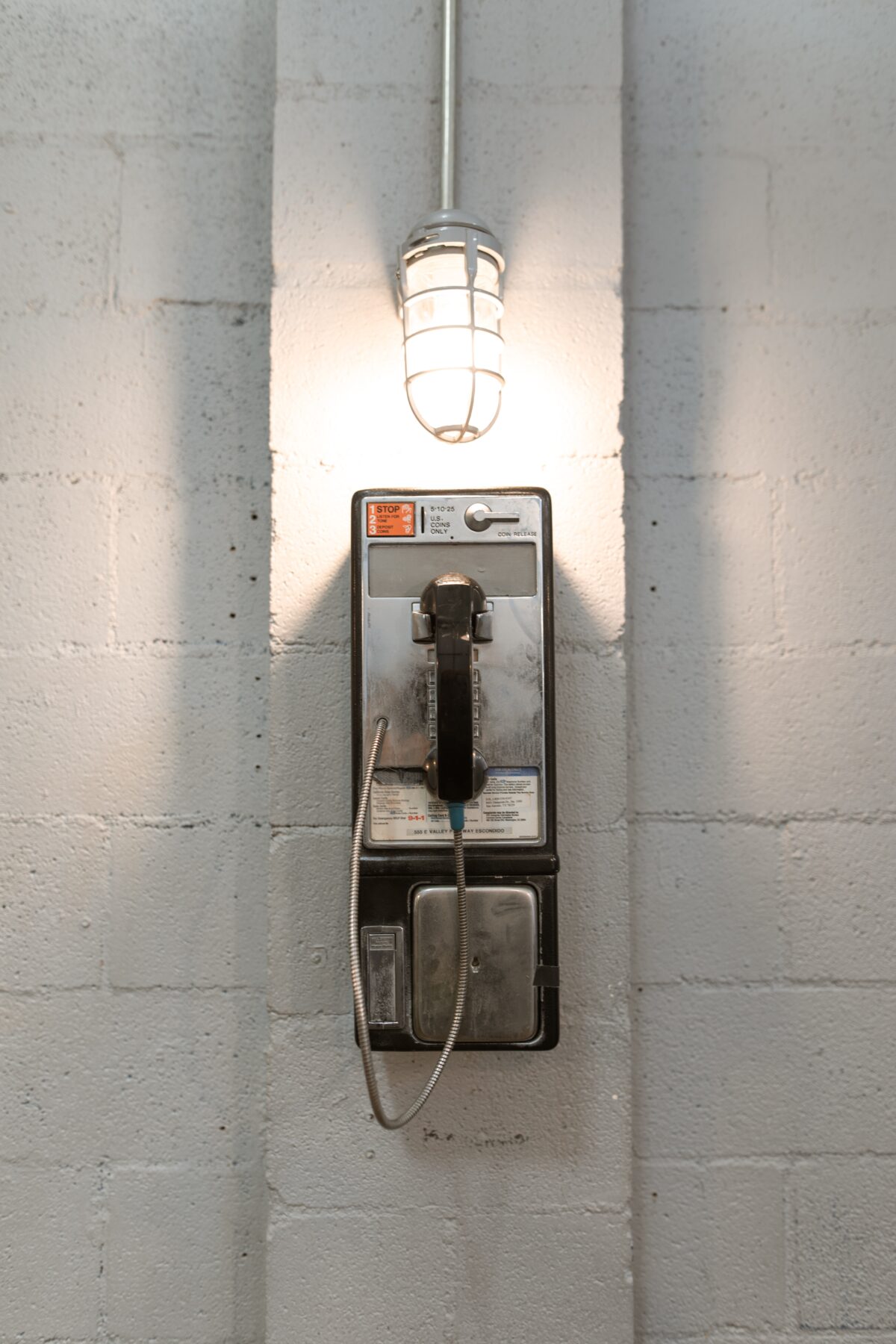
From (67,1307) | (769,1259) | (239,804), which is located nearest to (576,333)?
(239,804)

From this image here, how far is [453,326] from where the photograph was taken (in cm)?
99

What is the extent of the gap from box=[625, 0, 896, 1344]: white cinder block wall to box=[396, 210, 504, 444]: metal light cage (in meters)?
0.30

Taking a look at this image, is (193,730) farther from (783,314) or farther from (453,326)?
(783,314)

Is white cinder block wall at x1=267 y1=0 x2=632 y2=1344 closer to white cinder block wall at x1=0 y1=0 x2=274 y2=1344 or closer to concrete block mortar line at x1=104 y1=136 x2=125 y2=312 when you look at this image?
white cinder block wall at x1=0 y1=0 x2=274 y2=1344

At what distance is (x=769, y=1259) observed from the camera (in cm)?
115

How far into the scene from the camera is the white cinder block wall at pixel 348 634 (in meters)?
1.08

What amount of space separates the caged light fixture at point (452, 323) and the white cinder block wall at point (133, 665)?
306mm

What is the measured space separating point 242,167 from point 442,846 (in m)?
0.98

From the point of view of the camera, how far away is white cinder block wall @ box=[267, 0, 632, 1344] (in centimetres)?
108

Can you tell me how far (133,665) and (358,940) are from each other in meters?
0.50

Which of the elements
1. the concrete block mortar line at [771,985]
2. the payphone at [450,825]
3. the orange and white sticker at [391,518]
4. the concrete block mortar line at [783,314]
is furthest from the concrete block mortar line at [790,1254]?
the concrete block mortar line at [783,314]

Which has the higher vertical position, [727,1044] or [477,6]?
[477,6]

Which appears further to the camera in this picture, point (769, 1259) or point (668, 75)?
point (668, 75)

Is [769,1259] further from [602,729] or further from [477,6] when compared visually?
[477,6]
